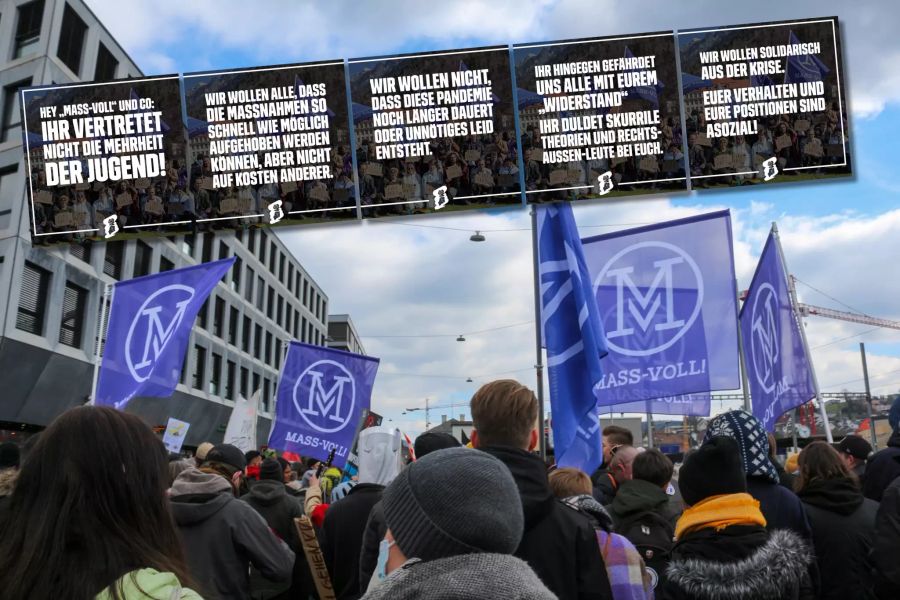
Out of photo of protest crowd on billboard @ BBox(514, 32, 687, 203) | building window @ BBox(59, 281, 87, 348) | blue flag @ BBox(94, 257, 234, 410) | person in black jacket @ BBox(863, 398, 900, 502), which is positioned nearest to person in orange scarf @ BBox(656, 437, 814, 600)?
person in black jacket @ BBox(863, 398, 900, 502)

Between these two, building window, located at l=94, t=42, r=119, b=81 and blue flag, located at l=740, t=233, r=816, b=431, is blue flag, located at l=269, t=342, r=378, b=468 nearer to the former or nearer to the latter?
blue flag, located at l=740, t=233, r=816, b=431

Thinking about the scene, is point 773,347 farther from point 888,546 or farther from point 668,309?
point 888,546

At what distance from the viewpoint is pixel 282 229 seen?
10.5 meters

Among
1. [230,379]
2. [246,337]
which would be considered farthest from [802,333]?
[246,337]

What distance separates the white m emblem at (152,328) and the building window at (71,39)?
2094cm

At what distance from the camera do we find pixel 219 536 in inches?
174

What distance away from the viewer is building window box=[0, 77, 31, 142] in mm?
25319

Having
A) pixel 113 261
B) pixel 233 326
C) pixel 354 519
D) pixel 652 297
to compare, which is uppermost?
pixel 113 261

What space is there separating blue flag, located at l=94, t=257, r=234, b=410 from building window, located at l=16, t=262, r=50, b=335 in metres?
17.0

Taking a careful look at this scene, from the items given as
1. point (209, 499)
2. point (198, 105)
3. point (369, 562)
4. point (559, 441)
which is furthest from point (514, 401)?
point (198, 105)

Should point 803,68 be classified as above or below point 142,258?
below

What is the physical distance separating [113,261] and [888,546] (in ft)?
96.8

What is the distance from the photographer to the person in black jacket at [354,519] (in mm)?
4727

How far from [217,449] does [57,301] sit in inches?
845
